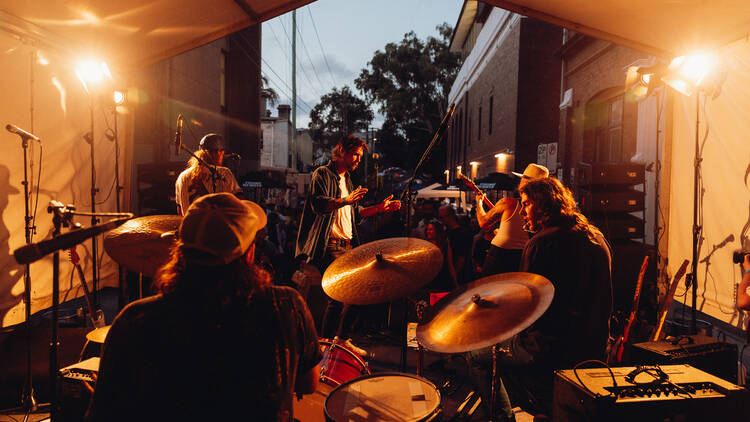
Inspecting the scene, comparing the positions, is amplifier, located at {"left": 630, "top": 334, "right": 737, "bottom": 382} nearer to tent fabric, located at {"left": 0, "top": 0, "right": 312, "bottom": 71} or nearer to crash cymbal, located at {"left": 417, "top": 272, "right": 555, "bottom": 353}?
crash cymbal, located at {"left": 417, "top": 272, "right": 555, "bottom": 353}

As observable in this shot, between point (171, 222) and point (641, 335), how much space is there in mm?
4876

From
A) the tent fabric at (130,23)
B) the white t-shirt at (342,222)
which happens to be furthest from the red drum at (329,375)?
the tent fabric at (130,23)

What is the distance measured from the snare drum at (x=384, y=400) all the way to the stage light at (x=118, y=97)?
5.01 meters

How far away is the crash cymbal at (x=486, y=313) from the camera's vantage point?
222 cm

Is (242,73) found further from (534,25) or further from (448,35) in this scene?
(448,35)

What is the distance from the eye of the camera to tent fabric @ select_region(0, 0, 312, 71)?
434cm

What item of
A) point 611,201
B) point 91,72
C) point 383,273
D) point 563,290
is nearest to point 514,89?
point 611,201

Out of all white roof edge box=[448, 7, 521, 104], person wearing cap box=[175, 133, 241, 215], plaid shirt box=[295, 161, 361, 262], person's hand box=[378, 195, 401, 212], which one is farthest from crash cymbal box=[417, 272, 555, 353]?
white roof edge box=[448, 7, 521, 104]

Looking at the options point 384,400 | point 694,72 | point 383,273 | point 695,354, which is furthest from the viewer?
point 694,72

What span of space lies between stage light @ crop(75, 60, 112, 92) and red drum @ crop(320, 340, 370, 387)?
14.4 ft

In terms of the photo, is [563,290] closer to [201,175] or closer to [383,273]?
[383,273]

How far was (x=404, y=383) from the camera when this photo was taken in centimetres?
243

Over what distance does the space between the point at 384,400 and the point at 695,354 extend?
2.72 meters

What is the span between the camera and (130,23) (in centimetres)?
493
